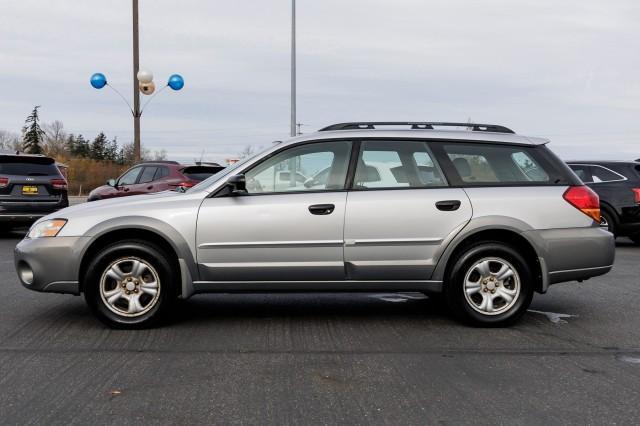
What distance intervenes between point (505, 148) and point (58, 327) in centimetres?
410

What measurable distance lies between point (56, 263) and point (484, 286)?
351 cm

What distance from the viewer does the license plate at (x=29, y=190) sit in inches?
515

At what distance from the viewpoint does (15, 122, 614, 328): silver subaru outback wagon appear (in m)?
5.44

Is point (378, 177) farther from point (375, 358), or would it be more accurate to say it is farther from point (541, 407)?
point (541, 407)

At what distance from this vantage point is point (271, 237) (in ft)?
17.8

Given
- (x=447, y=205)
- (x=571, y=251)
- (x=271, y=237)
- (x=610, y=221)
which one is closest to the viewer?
(x=271, y=237)

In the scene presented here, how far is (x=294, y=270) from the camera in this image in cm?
546

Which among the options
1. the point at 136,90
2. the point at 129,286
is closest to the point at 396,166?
the point at 129,286

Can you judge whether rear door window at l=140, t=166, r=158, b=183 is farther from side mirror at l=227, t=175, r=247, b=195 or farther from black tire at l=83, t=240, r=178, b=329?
side mirror at l=227, t=175, r=247, b=195

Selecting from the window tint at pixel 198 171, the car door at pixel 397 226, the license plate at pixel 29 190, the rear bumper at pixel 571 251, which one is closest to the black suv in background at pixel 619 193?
the rear bumper at pixel 571 251

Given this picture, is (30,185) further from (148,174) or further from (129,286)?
(129,286)

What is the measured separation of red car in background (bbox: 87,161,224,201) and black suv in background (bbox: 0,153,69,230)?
1.68 metres

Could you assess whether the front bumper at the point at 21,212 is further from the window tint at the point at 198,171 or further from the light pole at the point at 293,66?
the light pole at the point at 293,66

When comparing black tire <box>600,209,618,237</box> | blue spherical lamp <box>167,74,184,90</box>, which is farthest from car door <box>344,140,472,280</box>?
blue spherical lamp <box>167,74,184,90</box>
